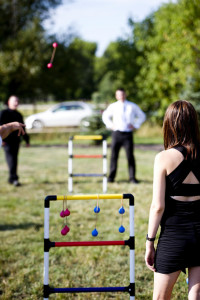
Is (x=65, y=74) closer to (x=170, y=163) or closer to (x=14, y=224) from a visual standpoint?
(x=14, y=224)

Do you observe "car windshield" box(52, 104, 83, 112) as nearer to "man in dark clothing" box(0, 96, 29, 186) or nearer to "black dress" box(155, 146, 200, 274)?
"man in dark clothing" box(0, 96, 29, 186)

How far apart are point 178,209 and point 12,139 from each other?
24.8ft

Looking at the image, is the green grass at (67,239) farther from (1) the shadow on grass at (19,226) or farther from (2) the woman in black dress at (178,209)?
(2) the woman in black dress at (178,209)

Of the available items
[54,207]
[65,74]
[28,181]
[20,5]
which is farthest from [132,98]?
[54,207]

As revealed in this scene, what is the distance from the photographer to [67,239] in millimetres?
5922

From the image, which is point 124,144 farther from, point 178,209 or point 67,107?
point 67,107

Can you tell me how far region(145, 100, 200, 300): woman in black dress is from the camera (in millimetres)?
2562

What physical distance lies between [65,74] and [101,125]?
14.8m

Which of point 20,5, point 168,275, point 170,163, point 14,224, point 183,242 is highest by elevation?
point 20,5

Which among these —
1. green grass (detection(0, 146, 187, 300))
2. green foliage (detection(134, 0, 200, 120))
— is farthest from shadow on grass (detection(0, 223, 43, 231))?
green foliage (detection(134, 0, 200, 120))

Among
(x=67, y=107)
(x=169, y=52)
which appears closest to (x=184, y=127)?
(x=169, y=52)

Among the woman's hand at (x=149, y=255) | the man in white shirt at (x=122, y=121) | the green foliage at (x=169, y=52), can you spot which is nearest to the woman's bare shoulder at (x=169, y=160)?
the woman's hand at (x=149, y=255)

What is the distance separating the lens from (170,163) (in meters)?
2.56

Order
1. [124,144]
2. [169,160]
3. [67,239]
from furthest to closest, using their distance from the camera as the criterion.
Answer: [124,144] → [67,239] → [169,160]
